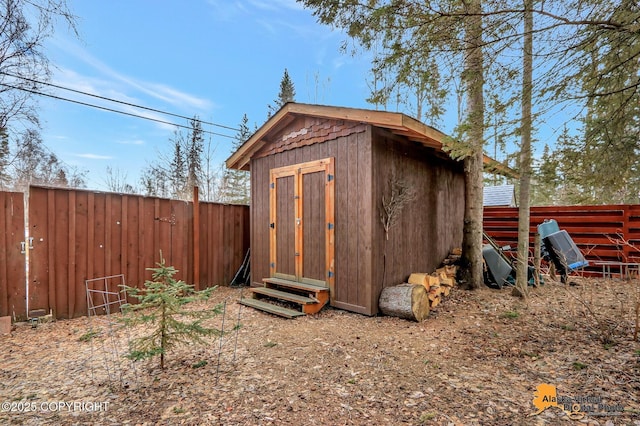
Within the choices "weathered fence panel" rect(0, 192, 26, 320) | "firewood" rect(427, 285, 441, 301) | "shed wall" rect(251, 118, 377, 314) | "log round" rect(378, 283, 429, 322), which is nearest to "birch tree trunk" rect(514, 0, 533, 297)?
"firewood" rect(427, 285, 441, 301)

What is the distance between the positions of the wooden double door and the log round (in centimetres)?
84

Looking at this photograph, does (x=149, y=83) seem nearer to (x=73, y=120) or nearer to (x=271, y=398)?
(x=73, y=120)

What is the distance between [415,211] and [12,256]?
5.55 meters

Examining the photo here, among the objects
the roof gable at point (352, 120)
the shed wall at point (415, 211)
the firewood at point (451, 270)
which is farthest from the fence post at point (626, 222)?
the roof gable at point (352, 120)

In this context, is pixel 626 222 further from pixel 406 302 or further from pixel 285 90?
pixel 285 90

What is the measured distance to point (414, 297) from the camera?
376 centimetres

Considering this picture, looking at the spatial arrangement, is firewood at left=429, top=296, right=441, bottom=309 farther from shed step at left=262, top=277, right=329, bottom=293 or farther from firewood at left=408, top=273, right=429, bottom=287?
shed step at left=262, top=277, right=329, bottom=293

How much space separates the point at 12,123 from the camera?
505 centimetres

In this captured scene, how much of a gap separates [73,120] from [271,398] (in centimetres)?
1158

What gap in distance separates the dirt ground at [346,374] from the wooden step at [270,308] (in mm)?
367

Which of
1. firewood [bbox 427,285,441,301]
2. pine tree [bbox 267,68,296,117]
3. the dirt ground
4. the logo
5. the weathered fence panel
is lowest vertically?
the dirt ground

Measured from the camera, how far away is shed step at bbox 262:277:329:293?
429 cm

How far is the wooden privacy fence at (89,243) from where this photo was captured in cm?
359

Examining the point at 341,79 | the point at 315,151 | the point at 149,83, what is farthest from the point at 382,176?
the point at 149,83
